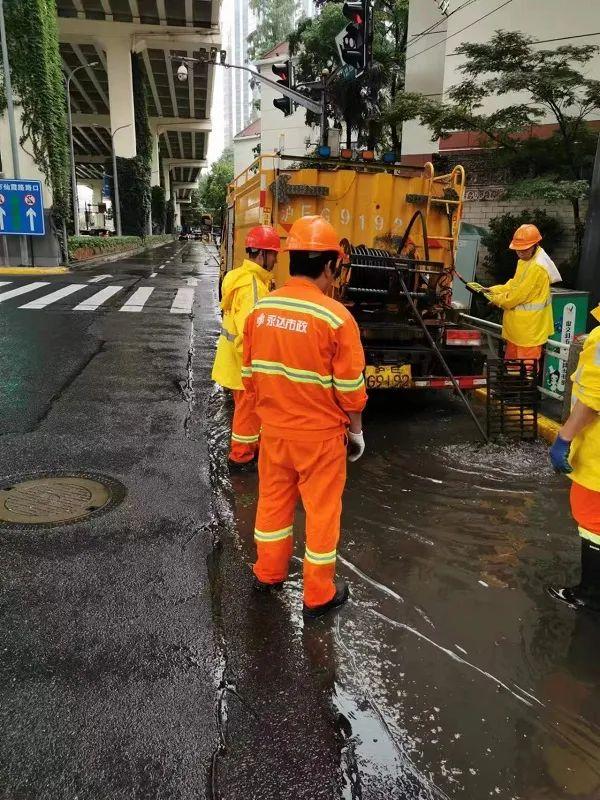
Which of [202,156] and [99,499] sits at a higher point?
[202,156]

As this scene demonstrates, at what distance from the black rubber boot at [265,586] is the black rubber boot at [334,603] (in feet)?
0.78

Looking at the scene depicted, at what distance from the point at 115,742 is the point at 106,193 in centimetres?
4325

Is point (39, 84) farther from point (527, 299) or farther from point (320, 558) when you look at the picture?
point (320, 558)

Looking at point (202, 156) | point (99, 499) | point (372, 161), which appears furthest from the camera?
point (202, 156)

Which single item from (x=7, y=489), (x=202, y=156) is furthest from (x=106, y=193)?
(x=7, y=489)

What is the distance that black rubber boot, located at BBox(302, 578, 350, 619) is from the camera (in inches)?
120

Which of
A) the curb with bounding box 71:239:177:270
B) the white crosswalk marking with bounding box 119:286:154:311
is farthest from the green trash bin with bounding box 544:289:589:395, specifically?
the curb with bounding box 71:239:177:270

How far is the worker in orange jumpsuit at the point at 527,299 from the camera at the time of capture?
20.1ft

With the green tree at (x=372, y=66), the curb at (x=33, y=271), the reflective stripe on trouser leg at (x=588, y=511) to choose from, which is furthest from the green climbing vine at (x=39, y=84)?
the reflective stripe on trouser leg at (x=588, y=511)

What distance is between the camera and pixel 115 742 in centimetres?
222

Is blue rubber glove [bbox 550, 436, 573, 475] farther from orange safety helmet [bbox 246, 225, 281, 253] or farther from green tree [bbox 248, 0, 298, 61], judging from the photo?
green tree [bbox 248, 0, 298, 61]

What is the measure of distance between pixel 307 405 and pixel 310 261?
69 centimetres

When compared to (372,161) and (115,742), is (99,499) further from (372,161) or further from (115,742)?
(372,161)

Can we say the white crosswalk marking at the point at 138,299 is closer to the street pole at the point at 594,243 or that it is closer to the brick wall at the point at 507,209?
the brick wall at the point at 507,209
